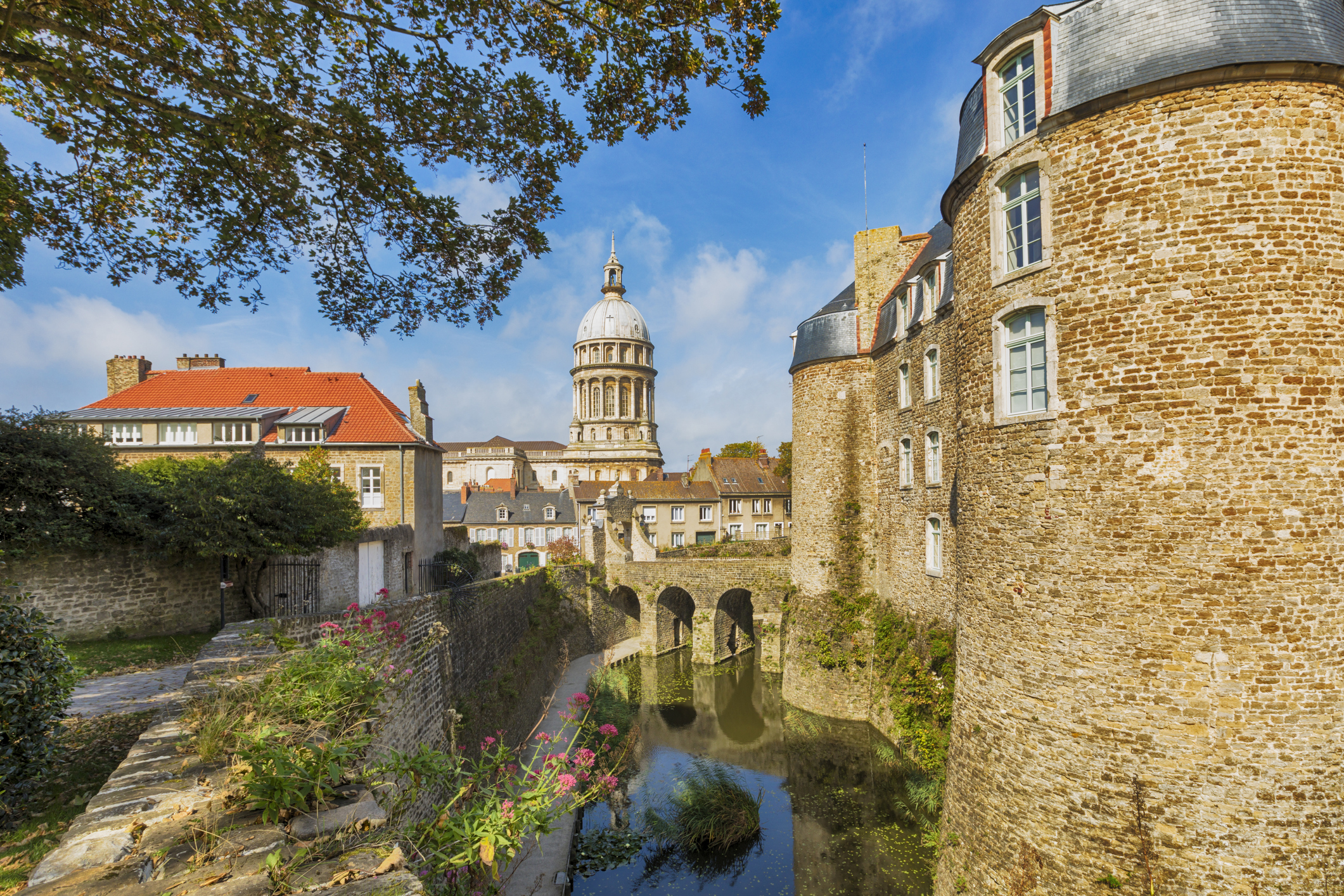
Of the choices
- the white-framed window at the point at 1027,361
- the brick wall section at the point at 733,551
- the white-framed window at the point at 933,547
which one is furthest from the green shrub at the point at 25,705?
the brick wall section at the point at 733,551

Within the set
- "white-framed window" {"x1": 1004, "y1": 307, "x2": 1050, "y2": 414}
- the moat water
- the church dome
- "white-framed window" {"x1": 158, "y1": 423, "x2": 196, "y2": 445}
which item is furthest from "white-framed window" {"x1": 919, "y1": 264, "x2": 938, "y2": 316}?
the church dome

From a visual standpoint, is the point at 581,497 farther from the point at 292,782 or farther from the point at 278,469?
the point at 292,782

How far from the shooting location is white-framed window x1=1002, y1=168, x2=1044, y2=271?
7.41 meters

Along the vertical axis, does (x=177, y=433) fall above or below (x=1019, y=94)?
below

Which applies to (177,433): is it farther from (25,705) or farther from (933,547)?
(933,547)

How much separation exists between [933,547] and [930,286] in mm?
5750

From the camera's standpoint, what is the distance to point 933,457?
13.9 m

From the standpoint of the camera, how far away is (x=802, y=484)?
1870 centimetres

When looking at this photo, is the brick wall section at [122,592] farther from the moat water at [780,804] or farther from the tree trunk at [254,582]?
the moat water at [780,804]

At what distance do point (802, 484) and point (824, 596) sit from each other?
10.7 feet

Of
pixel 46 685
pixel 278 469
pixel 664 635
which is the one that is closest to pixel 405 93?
pixel 46 685

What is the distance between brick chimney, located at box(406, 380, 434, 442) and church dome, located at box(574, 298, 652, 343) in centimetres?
4812

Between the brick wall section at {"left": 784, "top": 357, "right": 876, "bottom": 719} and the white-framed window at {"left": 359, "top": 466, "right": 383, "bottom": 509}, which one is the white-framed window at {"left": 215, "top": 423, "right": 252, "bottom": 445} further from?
the brick wall section at {"left": 784, "top": 357, "right": 876, "bottom": 719}

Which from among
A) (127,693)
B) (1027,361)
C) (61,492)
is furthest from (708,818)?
(61,492)
